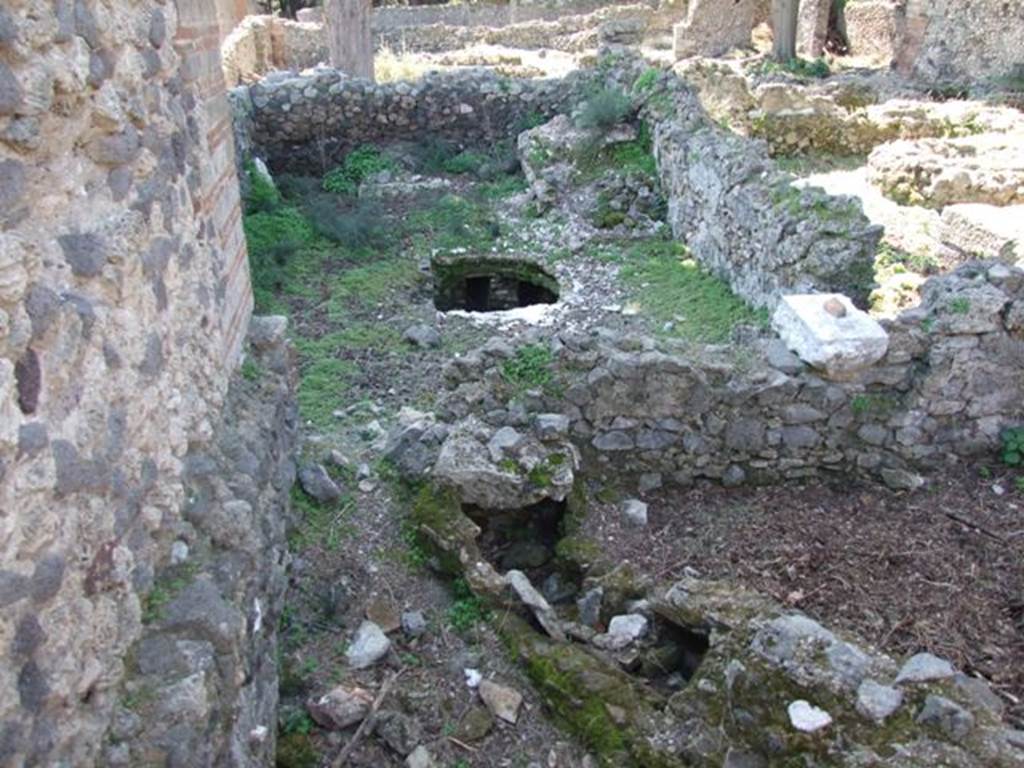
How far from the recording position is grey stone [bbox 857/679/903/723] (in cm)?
261

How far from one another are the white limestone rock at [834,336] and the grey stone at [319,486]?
2.56m

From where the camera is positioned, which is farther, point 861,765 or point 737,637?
point 737,637

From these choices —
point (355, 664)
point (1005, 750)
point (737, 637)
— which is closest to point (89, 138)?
point (355, 664)

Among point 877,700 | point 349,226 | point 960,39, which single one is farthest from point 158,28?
point 960,39

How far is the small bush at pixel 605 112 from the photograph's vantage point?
Answer: 974 cm

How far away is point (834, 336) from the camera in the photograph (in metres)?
4.45

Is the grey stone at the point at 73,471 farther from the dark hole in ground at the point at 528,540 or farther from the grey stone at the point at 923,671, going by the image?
the grey stone at the point at 923,671

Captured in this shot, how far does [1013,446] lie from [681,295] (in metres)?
2.94

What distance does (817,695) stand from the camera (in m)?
2.71

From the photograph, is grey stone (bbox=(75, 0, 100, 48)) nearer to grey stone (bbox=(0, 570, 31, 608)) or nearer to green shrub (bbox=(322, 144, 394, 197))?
grey stone (bbox=(0, 570, 31, 608))

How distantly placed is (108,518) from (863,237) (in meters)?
5.19

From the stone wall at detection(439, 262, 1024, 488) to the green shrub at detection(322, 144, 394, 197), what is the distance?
242 inches

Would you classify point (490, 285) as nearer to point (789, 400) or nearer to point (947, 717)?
point (789, 400)

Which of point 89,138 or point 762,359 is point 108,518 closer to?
point 89,138
